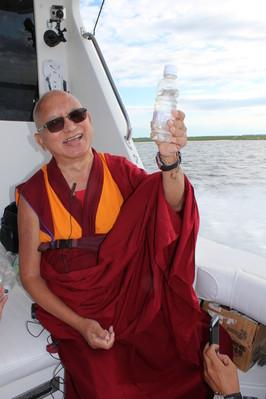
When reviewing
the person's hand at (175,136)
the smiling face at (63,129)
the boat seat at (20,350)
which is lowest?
the boat seat at (20,350)

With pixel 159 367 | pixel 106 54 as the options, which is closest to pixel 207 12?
pixel 106 54

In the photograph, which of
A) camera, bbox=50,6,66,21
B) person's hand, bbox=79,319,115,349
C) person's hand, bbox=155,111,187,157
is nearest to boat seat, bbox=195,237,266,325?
person's hand, bbox=79,319,115,349

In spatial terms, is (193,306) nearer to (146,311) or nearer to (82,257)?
(146,311)

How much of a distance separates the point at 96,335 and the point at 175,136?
0.74 meters

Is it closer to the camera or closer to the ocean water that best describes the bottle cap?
the camera

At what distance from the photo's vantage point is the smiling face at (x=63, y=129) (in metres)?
1.48

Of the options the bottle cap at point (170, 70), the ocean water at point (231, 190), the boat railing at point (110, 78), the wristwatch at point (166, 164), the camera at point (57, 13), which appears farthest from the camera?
the ocean water at point (231, 190)

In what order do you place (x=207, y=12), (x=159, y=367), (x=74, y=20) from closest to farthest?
1. (x=159, y=367)
2. (x=74, y=20)
3. (x=207, y=12)

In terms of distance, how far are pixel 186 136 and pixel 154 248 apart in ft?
1.49

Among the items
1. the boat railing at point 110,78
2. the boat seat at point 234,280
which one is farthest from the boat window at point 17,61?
the boat seat at point 234,280

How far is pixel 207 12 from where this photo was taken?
2891mm

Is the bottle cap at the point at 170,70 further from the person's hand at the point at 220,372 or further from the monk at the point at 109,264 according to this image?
the person's hand at the point at 220,372

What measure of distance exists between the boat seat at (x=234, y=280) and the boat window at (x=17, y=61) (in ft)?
5.31

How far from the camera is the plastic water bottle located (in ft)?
5.50
